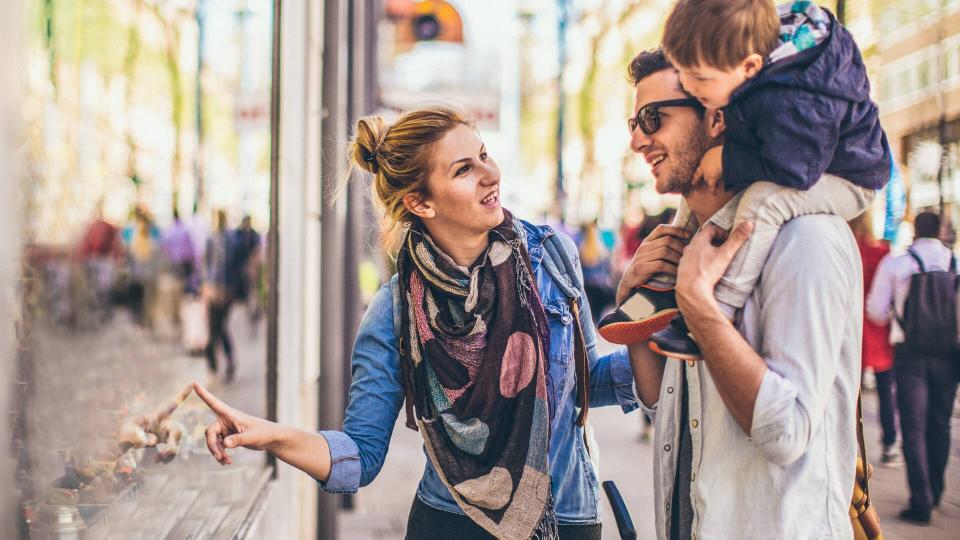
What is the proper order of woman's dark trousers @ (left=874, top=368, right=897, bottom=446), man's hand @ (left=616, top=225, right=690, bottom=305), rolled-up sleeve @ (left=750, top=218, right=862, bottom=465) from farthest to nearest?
woman's dark trousers @ (left=874, top=368, right=897, bottom=446), man's hand @ (left=616, top=225, right=690, bottom=305), rolled-up sleeve @ (left=750, top=218, right=862, bottom=465)

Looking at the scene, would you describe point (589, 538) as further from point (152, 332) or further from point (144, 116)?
point (144, 116)

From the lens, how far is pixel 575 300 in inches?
92.5

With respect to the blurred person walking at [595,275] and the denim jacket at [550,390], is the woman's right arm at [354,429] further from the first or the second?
the blurred person walking at [595,275]

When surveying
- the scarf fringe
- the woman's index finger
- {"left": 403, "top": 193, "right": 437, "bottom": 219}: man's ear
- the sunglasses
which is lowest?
the scarf fringe

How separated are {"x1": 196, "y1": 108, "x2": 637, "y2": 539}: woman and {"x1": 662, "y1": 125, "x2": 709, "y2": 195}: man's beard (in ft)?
1.74

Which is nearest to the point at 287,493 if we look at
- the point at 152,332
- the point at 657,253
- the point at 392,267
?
the point at 152,332

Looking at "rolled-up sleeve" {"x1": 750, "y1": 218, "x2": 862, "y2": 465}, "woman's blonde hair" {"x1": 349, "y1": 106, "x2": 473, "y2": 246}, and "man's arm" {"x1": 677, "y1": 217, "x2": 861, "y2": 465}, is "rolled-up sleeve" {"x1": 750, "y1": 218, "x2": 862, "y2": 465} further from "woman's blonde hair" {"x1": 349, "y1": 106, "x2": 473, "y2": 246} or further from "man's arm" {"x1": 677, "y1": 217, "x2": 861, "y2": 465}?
"woman's blonde hair" {"x1": 349, "y1": 106, "x2": 473, "y2": 246}

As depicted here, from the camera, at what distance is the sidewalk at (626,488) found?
14.8 ft

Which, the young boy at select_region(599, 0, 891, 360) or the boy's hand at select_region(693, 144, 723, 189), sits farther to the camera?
the boy's hand at select_region(693, 144, 723, 189)

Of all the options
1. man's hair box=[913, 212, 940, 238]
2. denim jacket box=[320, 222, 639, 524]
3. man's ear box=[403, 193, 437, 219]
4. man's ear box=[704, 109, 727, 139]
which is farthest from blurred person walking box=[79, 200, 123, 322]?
man's hair box=[913, 212, 940, 238]

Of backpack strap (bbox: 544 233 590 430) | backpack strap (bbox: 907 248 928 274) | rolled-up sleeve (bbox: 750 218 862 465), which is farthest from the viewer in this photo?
backpack strap (bbox: 907 248 928 274)

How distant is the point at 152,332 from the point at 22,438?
1329mm

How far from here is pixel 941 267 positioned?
181 inches

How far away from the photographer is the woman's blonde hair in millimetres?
2365
